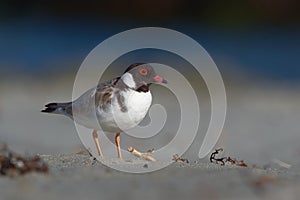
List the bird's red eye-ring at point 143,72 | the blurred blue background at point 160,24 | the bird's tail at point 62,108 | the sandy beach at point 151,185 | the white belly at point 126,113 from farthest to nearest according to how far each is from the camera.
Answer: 1. the blurred blue background at point 160,24
2. the bird's tail at point 62,108
3. the bird's red eye-ring at point 143,72
4. the white belly at point 126,113
5. the sandy beach at point 151,185

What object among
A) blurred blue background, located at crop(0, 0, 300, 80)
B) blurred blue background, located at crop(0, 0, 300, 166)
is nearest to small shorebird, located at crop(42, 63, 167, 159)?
blurred blue background, located at crop(0, 0, 300, 166)

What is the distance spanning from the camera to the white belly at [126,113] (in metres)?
6.10

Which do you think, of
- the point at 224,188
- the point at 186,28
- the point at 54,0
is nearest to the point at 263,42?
the point at 186,28

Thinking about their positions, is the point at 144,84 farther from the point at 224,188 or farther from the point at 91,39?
the point at 91,39

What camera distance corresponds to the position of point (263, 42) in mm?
26766

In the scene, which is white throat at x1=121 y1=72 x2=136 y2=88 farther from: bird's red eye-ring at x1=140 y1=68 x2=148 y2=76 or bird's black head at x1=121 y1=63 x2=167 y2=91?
bird's red eye-ring at x1=140 y1=68 x2=148 y2=76

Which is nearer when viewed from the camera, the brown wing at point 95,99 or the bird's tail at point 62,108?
the brown wing at point 95,99

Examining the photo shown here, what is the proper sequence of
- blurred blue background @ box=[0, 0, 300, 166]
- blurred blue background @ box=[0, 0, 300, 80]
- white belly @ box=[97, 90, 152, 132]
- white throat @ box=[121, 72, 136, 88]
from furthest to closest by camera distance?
blurred blue background @ box=[0, 0, 300, 80] → blurred blue background @ box=[0, 0, 300, 166] → white throat @ box=[121, 72, 136, 88] → white belly @ box=[97, 90, 152, 132]

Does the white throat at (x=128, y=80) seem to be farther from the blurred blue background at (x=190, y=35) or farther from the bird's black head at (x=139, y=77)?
the blurred blue background at (x=190, y=35)

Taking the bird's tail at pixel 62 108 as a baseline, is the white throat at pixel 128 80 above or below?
above

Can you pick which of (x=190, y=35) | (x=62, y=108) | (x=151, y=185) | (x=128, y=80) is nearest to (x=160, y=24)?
(x=190, y=35)

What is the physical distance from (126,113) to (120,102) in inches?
4.3

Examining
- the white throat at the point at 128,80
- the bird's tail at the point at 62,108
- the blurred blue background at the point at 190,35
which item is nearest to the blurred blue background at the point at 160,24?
the blurred blue background at the point at 190,35

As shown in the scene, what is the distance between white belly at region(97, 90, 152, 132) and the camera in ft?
20.0
